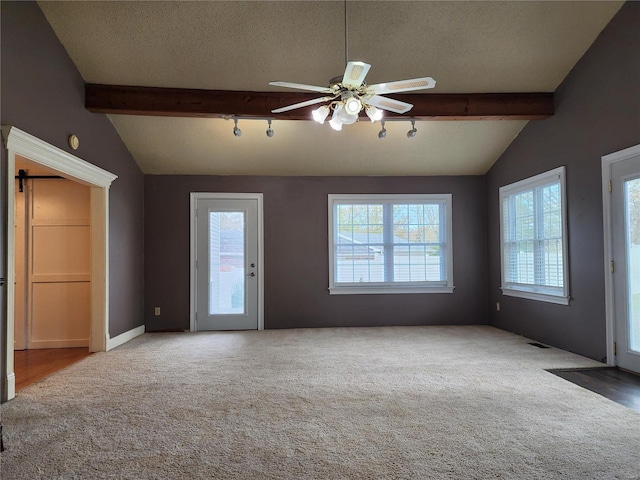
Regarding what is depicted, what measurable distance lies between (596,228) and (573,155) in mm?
873

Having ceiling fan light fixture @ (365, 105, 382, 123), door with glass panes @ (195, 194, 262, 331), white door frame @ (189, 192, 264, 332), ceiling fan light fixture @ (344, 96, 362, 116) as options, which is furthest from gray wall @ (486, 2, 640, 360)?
door with glass panes @ (195, 194, 262, 331)

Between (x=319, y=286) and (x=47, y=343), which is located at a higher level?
(x=319, y=286)

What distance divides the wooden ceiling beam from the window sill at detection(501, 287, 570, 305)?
7.06 feet

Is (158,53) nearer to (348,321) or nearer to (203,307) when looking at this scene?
(203,307)

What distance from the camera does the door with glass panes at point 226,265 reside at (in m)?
6.10

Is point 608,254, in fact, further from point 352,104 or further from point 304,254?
point 304,254

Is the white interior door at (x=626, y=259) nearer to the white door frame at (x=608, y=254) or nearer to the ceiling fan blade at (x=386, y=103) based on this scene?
the white door frame at (x=608, y=254)

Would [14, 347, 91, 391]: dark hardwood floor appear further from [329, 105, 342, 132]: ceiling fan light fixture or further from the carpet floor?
[329, 105, 342, 132]: ceiling fan light fixture

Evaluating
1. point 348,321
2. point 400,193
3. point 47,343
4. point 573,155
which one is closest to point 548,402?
point 573,155

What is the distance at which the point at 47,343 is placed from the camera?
5.05 m

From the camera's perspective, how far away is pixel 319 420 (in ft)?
8.66

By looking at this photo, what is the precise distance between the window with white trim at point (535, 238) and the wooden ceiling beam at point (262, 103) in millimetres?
904

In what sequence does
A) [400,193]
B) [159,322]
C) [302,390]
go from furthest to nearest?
[400,193], [159,322], [302,390]

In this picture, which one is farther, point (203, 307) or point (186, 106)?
point (203, 307)
